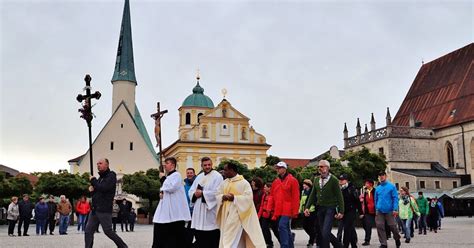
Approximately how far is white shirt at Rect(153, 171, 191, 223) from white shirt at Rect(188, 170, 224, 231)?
271 millimetres

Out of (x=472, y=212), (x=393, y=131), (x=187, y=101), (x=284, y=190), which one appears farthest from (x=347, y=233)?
(x=187, y=101)

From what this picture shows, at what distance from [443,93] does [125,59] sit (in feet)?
131

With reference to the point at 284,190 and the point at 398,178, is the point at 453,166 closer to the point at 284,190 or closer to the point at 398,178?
the point at 398,178

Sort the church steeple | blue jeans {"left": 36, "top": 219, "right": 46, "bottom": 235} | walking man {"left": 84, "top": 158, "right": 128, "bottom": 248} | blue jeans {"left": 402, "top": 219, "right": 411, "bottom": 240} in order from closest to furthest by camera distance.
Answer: walking man {"left": 84, "top": 158, "right": 128, "bottom": 248} → blue jeans {"left": 402, "top": 219, "right": 411, "bottom": 240} → blue jeans {"left": 36, "top": 219, "right": 46, "bottom": 235} → the church steeple

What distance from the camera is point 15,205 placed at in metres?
21.4

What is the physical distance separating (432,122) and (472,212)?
42.6 ft

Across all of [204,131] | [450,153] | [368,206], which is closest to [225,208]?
[368,206]

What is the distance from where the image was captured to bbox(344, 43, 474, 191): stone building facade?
181ft

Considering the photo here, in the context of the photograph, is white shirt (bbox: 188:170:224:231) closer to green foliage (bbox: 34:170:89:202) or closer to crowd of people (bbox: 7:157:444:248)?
crowd of people (bbox: 7:157:444:248)

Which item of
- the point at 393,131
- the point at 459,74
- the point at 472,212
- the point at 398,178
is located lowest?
the point at 472,212

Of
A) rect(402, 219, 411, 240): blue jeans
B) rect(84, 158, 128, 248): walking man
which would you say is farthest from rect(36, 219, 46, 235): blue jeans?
rect(402, 219, 411, 240): blue jeans

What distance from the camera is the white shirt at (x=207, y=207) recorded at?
8.56 m

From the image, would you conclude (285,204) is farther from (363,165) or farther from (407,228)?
(363,165)

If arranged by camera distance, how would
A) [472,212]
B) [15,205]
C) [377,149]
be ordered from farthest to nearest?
[377,149] < [472,212] < [15,205]
